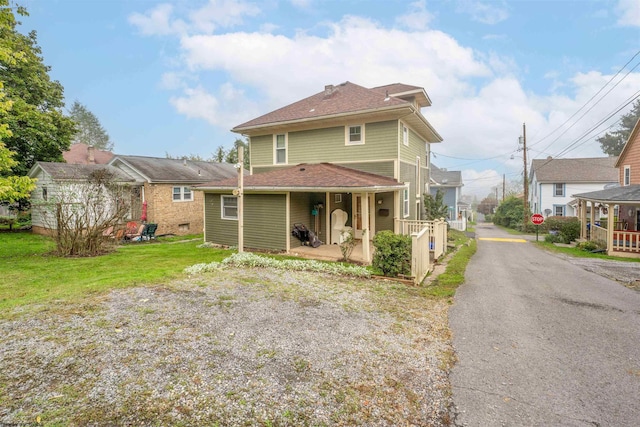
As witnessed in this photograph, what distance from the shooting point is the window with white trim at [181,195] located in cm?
2033

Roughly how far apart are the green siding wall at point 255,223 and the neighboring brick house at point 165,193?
4676 mm

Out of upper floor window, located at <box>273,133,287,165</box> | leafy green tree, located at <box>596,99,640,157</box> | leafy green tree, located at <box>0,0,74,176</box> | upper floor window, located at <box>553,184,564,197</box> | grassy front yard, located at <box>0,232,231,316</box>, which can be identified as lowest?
grassy front yard, located at <box>0,232,231,316</box>

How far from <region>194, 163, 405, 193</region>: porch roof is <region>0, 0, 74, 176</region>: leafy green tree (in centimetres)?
1382

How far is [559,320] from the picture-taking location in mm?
5820

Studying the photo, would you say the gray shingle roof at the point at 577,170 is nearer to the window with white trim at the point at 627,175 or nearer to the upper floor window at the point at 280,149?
the window with white trim at the point at 627,175

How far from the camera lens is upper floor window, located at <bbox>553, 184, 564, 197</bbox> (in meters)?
33.1

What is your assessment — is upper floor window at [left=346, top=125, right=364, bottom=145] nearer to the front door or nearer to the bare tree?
the front door

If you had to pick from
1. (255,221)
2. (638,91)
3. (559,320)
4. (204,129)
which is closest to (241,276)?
(255,221)

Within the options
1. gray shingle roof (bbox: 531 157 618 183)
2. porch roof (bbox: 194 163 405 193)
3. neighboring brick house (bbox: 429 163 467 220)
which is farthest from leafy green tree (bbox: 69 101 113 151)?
gray shingle roof (bbox: 531 157 618 183)

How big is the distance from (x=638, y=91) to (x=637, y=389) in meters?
19.1

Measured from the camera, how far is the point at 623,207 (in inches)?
734

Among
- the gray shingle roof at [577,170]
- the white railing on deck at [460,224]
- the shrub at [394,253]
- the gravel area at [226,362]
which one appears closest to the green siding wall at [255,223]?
the shrub at [394,253]

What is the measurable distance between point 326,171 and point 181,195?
12053 millimetres

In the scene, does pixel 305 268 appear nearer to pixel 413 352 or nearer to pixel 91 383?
pixel 413 352
